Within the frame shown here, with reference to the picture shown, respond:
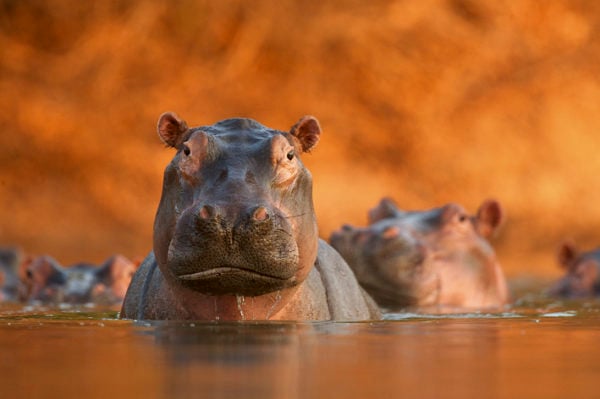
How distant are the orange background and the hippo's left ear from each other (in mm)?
12120

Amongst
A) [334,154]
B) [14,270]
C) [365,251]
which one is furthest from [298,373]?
[334,154]

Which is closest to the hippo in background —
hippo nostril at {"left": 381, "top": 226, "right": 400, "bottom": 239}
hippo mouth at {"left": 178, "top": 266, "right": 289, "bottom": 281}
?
hippo nostril at {"left": 381, "top": 226, "right": 400, "bottom": 239}

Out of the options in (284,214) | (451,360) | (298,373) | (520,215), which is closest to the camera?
(298,373)

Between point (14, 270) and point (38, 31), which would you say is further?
point (38, 31)

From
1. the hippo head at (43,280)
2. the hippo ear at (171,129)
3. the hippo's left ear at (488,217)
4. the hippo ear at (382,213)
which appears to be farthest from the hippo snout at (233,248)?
the hippo head at (43,280)

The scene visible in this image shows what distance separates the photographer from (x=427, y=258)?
9508 mm

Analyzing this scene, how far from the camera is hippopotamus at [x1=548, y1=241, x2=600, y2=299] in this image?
12.0 m

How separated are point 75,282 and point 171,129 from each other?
16.1 feet

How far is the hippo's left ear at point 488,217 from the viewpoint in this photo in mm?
10380

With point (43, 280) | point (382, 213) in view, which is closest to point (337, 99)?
point (43, 280)

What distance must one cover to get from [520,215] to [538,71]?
3130 millimetres

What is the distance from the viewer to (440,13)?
25.8 m

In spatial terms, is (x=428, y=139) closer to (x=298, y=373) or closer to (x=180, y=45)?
(x=180, y=45)

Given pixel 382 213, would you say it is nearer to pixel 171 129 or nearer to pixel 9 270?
pixel 171 129
